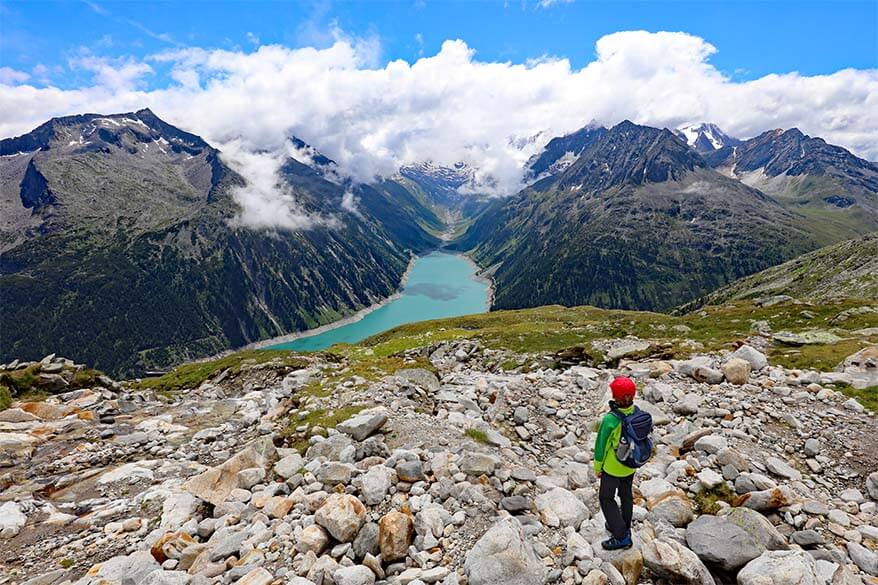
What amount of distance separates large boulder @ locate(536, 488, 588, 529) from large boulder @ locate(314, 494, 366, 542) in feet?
12.4

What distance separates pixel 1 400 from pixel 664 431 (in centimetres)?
3068

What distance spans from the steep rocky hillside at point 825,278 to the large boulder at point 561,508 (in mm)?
98985

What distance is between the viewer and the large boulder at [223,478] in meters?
10.4

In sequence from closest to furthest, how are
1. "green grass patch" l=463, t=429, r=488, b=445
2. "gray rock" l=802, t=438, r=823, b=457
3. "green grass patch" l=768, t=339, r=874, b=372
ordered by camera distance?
"gray rock" l=802, t=438, r=823, b=457 → "green grass patch" l=463, t=429, r=488, b=445 → "green grass patch" l=768, t=339, r=874, b=372

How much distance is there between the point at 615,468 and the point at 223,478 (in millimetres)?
9729

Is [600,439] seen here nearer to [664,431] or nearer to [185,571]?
[664,431]

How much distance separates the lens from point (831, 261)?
136m

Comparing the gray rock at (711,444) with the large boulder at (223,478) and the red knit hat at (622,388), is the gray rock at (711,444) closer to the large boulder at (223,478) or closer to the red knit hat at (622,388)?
the red knit hat at (622,388)

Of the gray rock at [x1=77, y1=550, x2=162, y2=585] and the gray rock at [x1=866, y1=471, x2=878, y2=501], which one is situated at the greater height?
the gray rock at [x1=866, y1=471, x2=878, y2=501]

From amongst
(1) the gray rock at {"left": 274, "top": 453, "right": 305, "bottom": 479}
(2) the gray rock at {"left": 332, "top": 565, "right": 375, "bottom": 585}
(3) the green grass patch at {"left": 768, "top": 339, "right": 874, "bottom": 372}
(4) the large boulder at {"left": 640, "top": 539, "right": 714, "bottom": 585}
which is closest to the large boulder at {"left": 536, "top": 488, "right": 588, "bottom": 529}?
(4) the large boulder at {"left": 640, "top": 539, "right": 714, "bottom": 585}

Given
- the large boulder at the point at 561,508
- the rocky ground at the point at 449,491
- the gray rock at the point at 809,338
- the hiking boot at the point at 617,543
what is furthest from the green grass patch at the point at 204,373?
the gray rock at the point at 809,338

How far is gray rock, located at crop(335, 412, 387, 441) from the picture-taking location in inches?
499

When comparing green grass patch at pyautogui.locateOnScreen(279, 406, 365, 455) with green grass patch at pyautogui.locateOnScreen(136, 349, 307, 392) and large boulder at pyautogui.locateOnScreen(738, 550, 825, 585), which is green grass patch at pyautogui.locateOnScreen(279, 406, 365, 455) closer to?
large boulder at pyautogui.locateOnScreen(738, 550, 825, 585)

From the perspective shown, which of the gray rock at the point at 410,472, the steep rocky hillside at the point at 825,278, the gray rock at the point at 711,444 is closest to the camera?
the gray rock at the point at 410,472
